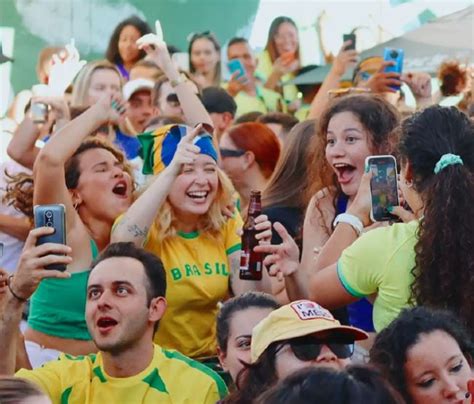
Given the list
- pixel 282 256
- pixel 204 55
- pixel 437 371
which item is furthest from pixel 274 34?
pixel 437 371

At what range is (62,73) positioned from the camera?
7.04m

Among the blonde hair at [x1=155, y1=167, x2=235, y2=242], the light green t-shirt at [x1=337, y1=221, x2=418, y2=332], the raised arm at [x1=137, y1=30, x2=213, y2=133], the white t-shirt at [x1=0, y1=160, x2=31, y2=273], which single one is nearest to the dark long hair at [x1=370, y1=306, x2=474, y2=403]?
the light green t-shirt at [x1=337, y1=221, x2=418, y2=332]

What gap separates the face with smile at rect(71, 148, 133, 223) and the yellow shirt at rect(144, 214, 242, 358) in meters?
0.36

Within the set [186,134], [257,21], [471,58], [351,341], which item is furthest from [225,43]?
[351,341]

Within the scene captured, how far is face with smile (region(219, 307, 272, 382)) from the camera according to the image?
15.0 ft

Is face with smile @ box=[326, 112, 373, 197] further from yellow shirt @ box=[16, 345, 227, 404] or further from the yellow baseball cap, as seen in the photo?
the yellow baseball cap

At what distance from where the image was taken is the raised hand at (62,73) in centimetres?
699

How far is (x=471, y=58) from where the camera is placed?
998cm

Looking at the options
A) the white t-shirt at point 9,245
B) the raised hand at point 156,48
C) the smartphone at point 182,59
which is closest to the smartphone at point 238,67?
the smartphone at point 182,59

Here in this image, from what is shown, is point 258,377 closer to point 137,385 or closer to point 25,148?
point 137,385

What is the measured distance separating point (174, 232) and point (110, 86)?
2850 mm

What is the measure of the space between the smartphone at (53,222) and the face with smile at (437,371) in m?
1.34

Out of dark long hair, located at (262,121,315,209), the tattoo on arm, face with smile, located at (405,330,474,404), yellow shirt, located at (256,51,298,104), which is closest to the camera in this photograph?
face with smile, located at (405,330,474,404)

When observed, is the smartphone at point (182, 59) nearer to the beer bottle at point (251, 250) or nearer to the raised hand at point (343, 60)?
the raised hand at point (343, 60)
